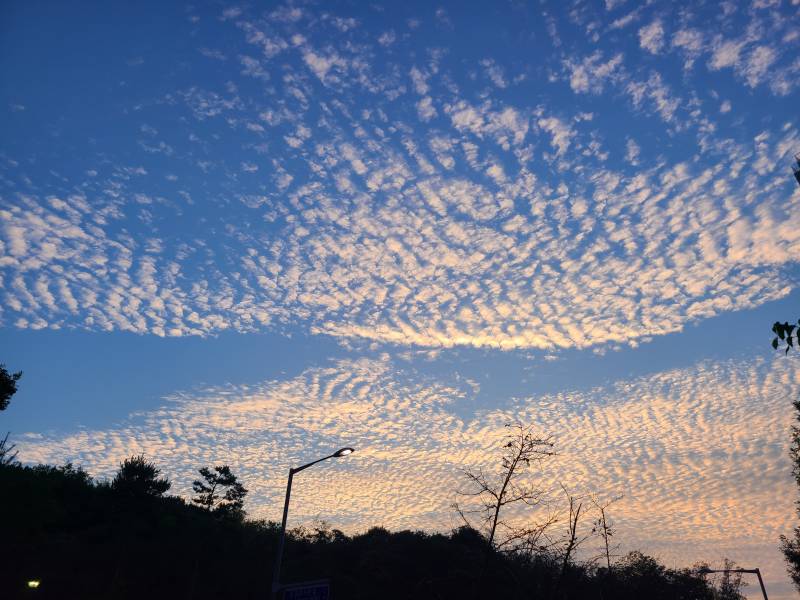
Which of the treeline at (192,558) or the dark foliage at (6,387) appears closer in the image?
the dark foliage at (6,387)

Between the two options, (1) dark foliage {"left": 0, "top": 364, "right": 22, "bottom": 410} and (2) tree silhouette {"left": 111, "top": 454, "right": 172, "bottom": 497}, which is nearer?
(1) dark foliage {"left": 0, "top": 364, "right": 22, "bottom": 410}

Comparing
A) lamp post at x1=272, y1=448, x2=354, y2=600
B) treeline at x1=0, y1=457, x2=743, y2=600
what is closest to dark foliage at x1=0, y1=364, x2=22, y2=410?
lamp post at x1=272, y1=448, x2=354, y2=600

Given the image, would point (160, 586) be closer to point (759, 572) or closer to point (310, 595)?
point (310, 595)

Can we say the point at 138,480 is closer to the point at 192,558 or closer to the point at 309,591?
the point at 192,558

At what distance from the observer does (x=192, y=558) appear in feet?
178

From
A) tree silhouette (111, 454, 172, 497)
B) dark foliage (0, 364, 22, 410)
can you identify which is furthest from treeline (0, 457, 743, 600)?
dark foliage (0, 364, 22, 410)

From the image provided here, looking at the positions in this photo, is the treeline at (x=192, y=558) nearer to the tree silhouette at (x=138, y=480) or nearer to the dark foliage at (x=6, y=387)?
the tree silhouette at (x=138, y=480)

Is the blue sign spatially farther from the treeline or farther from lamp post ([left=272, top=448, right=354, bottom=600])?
the treeline

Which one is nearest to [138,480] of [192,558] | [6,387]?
[192,558]

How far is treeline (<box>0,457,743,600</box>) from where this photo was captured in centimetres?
4528

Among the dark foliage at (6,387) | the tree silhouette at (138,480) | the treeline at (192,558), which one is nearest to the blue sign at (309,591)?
the dark foliage at (6,387)

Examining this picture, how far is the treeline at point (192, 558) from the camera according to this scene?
45.3 m

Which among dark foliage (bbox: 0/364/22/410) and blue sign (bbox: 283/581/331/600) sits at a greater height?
dark foliage (bbox: 0/364/22/410)

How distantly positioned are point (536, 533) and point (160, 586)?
48.7m
